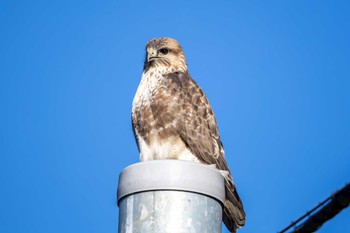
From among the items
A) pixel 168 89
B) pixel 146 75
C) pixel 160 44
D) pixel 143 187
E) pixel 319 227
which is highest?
pixel 160 44

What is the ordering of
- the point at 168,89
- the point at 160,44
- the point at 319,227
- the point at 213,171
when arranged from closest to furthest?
the point at 319,227 → the point at 213,171 → the point at 168,89 → the point at 160,44

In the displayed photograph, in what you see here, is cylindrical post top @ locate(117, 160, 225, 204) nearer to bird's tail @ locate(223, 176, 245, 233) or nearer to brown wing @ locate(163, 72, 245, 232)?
bird's tail @ locate(223, 176, 245, 233)

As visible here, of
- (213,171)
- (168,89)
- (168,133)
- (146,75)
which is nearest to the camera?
(213,171)

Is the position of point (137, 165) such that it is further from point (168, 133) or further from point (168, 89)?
point (168, 89)

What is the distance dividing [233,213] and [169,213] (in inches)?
89.3

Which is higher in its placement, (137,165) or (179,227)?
(137,165)

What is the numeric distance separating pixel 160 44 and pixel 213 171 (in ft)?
15.2

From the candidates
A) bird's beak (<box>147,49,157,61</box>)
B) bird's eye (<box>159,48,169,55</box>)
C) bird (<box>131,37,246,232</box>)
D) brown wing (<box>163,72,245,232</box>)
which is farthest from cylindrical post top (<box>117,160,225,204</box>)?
bird's eye (<box>159,48,169,55</box>)

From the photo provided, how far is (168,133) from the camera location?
20.2 feet

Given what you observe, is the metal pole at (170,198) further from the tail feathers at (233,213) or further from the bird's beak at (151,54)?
the bird's beak at (151,54)

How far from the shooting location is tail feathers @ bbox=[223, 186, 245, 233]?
5.00 metres

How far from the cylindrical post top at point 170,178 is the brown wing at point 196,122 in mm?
3004

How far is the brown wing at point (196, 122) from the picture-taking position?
6270mm

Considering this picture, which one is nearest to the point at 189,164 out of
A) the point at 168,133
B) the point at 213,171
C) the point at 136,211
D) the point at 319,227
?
the point at 213,171
